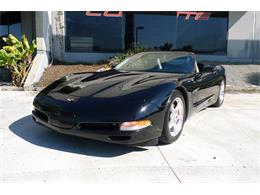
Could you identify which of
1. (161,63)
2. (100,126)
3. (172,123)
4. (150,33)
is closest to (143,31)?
(150,33)

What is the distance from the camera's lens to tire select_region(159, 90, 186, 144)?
3.86m

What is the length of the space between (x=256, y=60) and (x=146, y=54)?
8545 millimetres

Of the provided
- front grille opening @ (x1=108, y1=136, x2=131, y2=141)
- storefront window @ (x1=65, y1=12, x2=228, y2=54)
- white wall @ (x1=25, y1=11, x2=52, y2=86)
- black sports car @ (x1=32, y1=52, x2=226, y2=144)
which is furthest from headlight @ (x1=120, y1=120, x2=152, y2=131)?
storefront window @ (x1=65, y1=12, x2=228, y2=54)

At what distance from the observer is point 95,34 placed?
501 inches

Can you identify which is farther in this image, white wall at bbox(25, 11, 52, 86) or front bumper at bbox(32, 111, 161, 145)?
white wall at bbox(25, 11, 52, 86)

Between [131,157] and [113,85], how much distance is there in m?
1.04

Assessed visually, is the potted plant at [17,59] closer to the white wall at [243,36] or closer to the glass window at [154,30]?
the glass window at [154,30]

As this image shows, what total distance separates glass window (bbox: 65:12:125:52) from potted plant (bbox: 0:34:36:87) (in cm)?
319

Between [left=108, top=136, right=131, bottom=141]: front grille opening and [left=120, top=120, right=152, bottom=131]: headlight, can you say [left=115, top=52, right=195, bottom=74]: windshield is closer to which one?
[left=120, top=120, right=152, bottom=131]: headlight

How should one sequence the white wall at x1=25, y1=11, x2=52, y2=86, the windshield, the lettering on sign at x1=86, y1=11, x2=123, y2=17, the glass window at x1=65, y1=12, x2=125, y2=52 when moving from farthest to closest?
the glass window at x1=65, y1=12, x2=125, y2=52 < the lettering on sign at x1=86, y1=11, x2=123, y2=17 < the white wall at x1=25, y1=11, x2=52, y2=86 < the windshield

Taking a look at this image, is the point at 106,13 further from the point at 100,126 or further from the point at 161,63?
the point at 100,126

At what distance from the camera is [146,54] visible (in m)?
5.59

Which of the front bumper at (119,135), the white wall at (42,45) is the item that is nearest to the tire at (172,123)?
the front bumper at (119,135)

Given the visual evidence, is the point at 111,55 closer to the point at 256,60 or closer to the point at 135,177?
the point at 256,60
